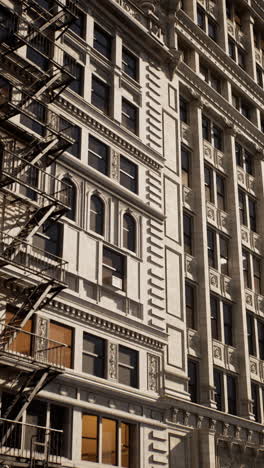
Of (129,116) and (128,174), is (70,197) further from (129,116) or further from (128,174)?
(129,116)

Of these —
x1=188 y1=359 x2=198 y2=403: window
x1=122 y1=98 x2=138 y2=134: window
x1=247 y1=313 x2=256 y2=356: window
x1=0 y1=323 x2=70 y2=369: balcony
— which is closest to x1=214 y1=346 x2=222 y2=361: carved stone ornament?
x1=188 y1=359 x2=198 y2=403: window

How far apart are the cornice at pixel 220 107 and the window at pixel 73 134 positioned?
40.4ft

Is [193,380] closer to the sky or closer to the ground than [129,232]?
closer to the ground

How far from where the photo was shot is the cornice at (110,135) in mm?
31125

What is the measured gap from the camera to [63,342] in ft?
88.7

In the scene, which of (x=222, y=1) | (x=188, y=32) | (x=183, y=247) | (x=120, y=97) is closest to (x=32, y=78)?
(x=120, y=97)

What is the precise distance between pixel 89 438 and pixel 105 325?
4400 mm

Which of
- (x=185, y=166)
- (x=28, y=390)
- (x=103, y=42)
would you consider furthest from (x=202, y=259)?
(x=28, y=390)

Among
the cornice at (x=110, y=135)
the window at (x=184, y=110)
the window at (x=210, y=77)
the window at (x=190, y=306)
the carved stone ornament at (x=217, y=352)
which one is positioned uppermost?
the window at (x=210, y=77)

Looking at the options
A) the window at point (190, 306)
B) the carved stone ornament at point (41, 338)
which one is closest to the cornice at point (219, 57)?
the window at point (190, 306)

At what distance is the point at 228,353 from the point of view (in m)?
38.3

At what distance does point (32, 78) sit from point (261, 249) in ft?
68.9

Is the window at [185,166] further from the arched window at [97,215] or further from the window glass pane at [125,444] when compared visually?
the window glass pane at [125,444]

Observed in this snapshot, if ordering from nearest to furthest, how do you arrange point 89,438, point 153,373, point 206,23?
point 89,438 < point 153,373 < point 206,23
